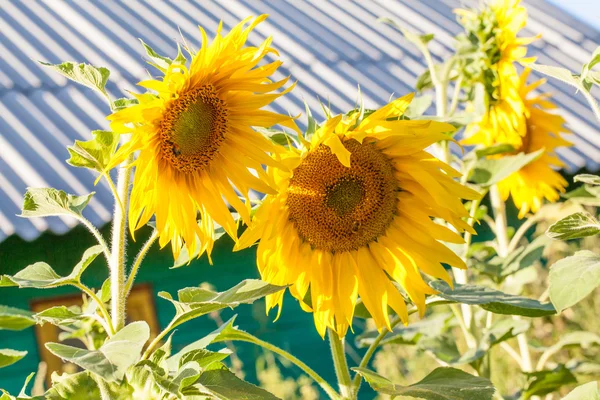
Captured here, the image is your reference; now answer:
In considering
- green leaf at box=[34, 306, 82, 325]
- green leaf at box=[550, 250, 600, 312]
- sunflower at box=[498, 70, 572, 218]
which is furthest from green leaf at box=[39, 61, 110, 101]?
sunflower at box=[498, 70, 572, 218]

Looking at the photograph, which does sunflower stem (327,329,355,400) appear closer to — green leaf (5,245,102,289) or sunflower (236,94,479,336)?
sunflower (236,94,479,336)

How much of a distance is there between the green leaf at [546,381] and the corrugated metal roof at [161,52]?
1983mm

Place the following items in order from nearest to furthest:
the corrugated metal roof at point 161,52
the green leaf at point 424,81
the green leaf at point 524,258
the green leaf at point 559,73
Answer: the green leaf at point 559,73, the green leaf at point 524,258, the green leaf at point 424,81, the corrugated metal roof at point 161,52

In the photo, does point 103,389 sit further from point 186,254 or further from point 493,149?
point 493,149

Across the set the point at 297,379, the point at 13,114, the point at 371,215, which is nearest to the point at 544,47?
the point at 297,379

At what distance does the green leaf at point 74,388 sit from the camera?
0.91 meters

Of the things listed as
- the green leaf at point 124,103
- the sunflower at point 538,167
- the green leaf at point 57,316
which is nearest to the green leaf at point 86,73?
the green leaf at point 124,103

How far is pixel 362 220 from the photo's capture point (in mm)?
1137

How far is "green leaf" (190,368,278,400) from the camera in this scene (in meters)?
0.85

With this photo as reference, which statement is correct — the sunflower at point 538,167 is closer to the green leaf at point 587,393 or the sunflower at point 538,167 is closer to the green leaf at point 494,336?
the green leaf at point 494,336

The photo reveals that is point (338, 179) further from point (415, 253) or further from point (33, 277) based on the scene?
point (33, 277)

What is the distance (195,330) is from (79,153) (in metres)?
3.14

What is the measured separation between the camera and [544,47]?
5.60 metres

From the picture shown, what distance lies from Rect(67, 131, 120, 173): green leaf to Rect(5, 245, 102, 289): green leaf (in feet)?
0.41
